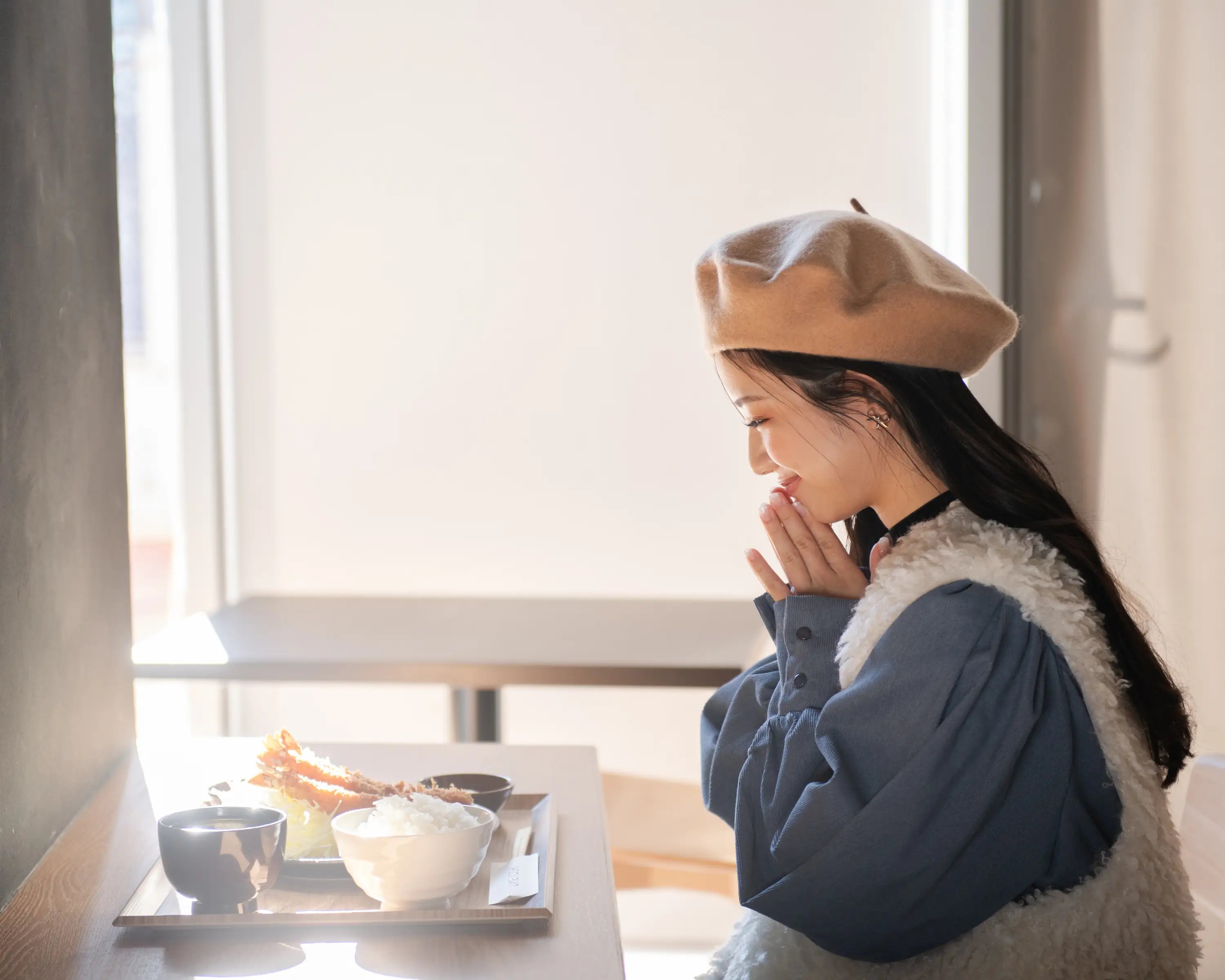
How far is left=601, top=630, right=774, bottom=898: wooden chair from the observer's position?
6.20 ft

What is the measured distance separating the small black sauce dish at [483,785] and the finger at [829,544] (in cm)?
32

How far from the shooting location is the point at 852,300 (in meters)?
0.89

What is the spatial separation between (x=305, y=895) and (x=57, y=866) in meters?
0.20

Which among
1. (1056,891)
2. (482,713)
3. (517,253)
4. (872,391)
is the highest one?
(517,253)

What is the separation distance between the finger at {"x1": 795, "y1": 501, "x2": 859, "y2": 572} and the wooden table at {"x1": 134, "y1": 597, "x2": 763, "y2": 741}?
2.35 ft

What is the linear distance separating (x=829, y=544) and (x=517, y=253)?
172 centimetres

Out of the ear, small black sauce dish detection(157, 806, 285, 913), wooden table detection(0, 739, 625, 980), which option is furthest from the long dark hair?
small black sauce dish detection(157, 806, 285, 913)

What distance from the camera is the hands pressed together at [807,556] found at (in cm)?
100

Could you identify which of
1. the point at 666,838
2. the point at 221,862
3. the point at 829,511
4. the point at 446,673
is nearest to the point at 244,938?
the point at 221,862

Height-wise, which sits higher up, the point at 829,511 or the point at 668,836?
the point at 829,511

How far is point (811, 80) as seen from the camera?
2.53 metres

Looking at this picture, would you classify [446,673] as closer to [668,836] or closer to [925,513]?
[668,836]

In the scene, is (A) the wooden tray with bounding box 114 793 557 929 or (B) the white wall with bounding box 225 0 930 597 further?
(B) the white wall with bounding box 225 0 930 597

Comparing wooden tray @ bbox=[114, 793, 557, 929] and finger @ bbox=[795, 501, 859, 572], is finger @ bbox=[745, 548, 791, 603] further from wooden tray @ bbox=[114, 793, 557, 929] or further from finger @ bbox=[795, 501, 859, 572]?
wooden tray @ bbox=[114, 793, 557, 929]
